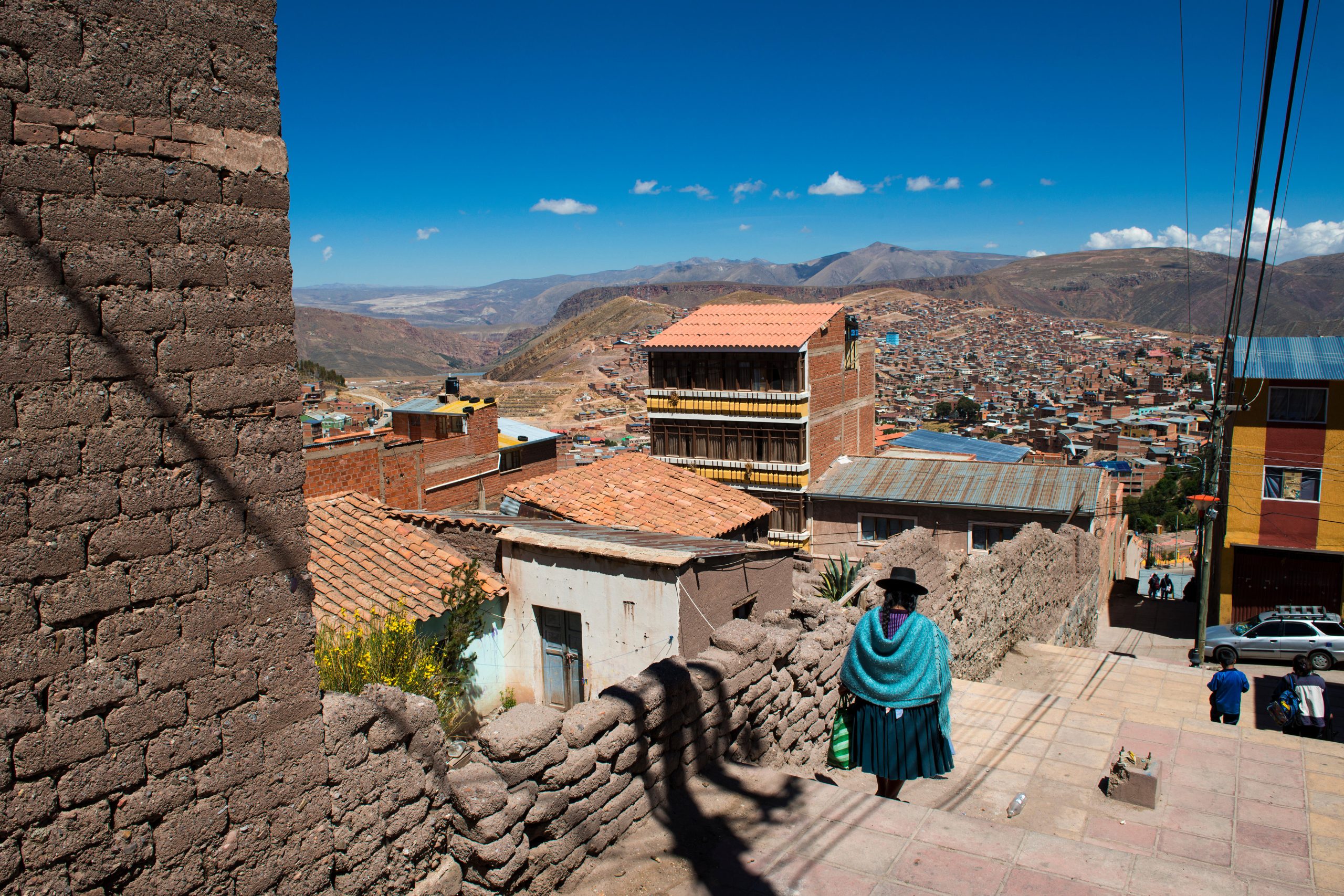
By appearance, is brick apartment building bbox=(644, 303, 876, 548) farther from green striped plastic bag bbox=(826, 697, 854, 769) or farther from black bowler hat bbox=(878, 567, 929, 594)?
black bowler hat bbox=(878, 567, 929, 594)

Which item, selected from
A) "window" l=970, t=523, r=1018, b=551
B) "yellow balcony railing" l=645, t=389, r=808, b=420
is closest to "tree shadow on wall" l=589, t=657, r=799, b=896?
"window" l=970, t=523, r=1018, b=551

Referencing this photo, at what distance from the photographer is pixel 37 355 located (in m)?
3.07

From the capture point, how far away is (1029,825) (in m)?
6.53

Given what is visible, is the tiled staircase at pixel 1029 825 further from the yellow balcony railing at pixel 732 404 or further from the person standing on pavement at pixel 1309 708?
the yellow balcony railing at pixel 732 404

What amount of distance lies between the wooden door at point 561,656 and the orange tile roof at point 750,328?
20.2 meters

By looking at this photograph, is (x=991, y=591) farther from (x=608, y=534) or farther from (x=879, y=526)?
(x=879, y=526)

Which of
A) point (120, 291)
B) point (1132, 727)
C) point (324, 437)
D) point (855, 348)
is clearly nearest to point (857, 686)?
point (1132, 727)

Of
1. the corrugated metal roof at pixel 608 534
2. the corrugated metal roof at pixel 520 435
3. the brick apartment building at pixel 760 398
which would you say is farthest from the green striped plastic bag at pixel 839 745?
the brick apartment building at pixel 760 398

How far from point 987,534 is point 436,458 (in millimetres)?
16671

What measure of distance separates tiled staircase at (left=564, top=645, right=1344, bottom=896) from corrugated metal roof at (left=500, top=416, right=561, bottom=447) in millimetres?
17387

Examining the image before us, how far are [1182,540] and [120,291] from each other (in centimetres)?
5988

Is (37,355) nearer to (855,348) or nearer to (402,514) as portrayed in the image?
(402,514)

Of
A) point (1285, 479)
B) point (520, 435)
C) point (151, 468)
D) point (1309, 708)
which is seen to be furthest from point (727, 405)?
point (151, 468)

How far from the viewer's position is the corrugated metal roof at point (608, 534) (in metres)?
10.2
